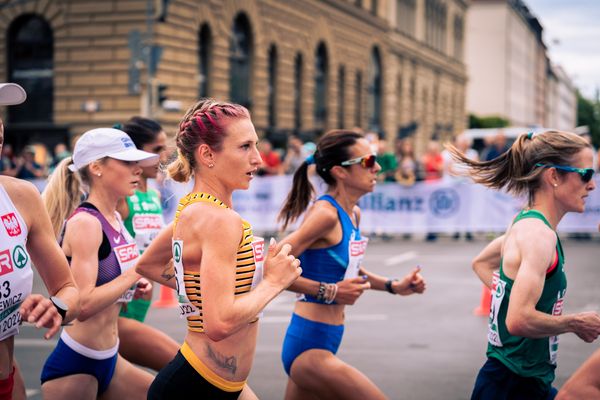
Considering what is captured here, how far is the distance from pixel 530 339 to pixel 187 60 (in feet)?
87.5

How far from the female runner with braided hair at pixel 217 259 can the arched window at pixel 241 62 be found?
30699mm

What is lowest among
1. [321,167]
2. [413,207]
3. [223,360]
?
[413,207]

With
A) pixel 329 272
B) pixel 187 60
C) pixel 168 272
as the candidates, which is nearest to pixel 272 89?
pixel 187 60

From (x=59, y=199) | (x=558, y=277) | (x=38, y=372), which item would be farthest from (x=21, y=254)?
(x=38, y=372)

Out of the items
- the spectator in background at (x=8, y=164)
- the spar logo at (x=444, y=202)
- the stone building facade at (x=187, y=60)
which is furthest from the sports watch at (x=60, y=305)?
the spectator in background at (x=8, y=164)

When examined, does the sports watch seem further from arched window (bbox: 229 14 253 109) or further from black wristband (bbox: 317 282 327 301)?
arched window (bbox: 229 14 253 109)

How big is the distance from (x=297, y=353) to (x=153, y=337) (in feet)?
3.05

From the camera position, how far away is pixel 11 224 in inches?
140

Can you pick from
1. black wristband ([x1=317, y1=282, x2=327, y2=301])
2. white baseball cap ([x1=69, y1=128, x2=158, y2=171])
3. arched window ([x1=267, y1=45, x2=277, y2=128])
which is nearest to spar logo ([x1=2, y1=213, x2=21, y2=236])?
white baseball cap ([x1=69, y1=128, x2=158, y2=171])

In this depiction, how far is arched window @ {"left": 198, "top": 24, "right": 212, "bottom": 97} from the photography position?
3219cm

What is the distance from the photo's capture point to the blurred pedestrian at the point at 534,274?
3898 millimetres

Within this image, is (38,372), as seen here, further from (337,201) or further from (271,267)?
(271,267)

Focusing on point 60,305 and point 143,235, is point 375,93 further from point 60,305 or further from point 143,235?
point 60,305

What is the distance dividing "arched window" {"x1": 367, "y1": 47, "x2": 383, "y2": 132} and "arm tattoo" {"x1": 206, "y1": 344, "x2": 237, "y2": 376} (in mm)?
50703
